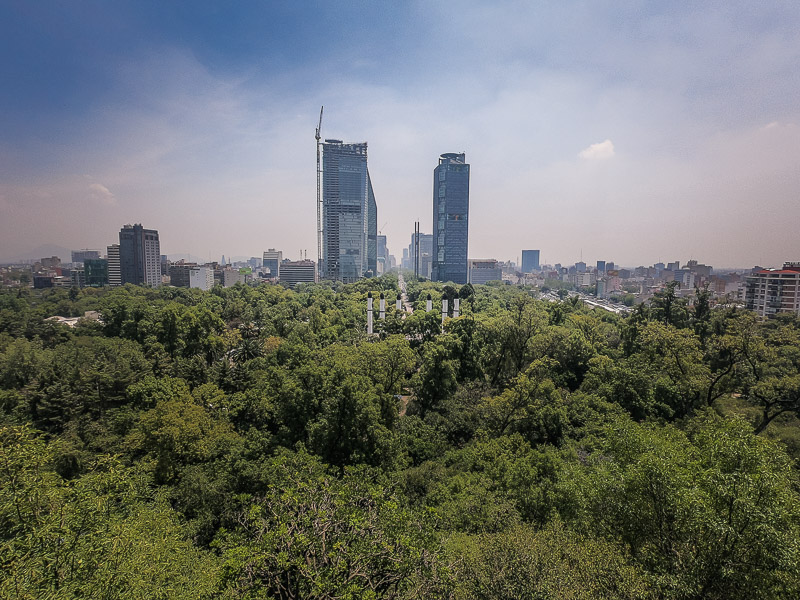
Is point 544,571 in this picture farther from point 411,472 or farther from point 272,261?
point 272,261

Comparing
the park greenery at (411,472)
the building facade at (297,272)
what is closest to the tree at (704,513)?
the park greenery at (411,472)

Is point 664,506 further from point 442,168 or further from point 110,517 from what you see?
point 442,168

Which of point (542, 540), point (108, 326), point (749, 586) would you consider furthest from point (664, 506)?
point (108, 326)

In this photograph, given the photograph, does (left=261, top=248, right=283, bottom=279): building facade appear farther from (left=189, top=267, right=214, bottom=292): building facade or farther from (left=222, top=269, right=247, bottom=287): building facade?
(left=189, top=267, right=214, bottom=292): building facade

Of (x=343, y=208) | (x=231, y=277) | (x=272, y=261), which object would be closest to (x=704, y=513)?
(x=343, y=208)

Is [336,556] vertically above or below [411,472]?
above
